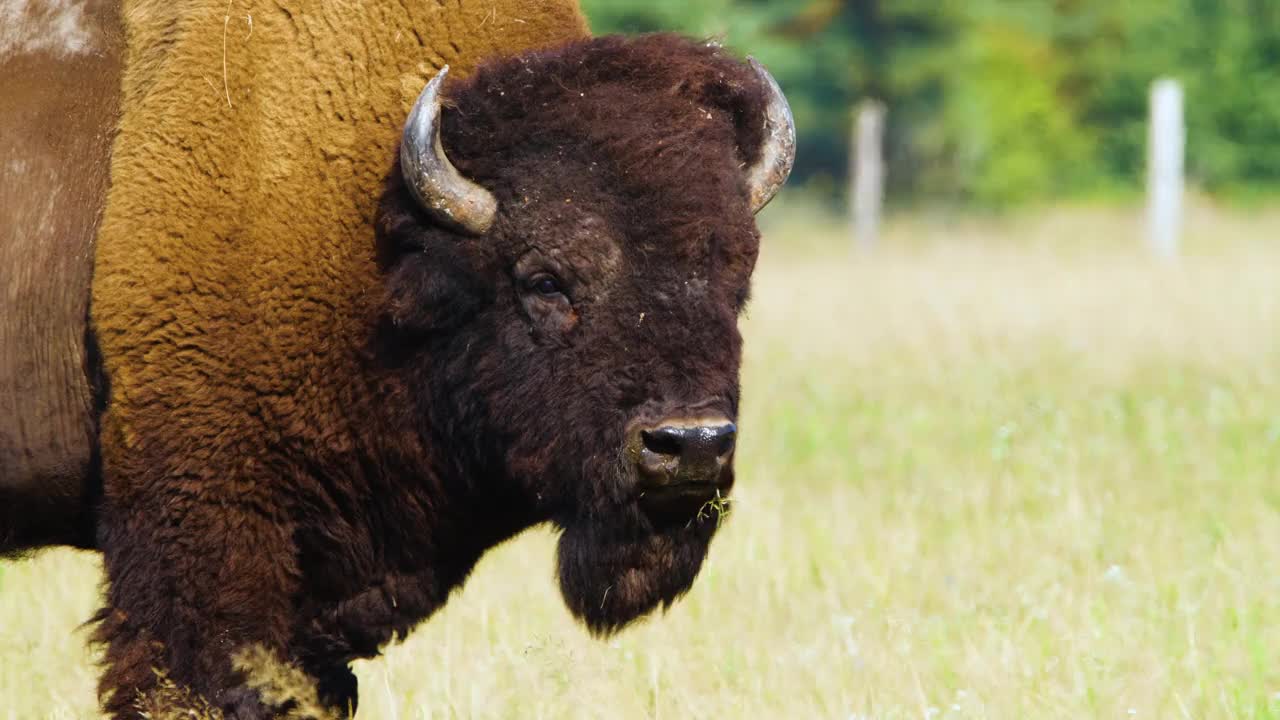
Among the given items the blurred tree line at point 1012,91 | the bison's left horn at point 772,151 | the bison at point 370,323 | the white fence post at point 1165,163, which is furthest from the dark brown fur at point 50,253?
the blurred tree line at point 1012,91

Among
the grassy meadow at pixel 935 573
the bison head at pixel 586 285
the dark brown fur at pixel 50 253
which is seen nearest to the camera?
the bison head at pixel 586 285

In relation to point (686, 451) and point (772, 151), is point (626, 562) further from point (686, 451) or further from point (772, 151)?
point (772, 151)

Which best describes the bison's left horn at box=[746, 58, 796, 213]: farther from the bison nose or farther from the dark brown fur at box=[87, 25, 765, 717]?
the bison nose

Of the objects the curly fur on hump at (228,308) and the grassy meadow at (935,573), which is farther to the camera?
the grassy meadow at (935,573)

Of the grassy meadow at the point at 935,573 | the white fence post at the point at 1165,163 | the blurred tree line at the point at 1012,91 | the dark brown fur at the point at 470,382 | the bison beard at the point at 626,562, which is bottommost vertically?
the blurred tree line at the point at 1012,91

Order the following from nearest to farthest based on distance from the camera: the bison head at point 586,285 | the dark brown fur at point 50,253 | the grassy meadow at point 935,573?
the bison head at point 586,285
the dark brown fur at point 50,253
the grassy meadow at point 935,573

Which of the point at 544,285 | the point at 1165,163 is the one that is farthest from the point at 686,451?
the point at 1165,163

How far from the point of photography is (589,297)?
176 inches

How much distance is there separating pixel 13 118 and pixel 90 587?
2.50m

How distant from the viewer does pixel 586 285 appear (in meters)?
4.46

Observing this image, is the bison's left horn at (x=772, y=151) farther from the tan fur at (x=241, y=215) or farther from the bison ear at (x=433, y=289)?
the tan fur at (x=241, y=215)

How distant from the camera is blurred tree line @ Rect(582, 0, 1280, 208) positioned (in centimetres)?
3988

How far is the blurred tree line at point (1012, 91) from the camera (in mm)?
39875

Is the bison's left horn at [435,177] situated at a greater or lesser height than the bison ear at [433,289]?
greater
